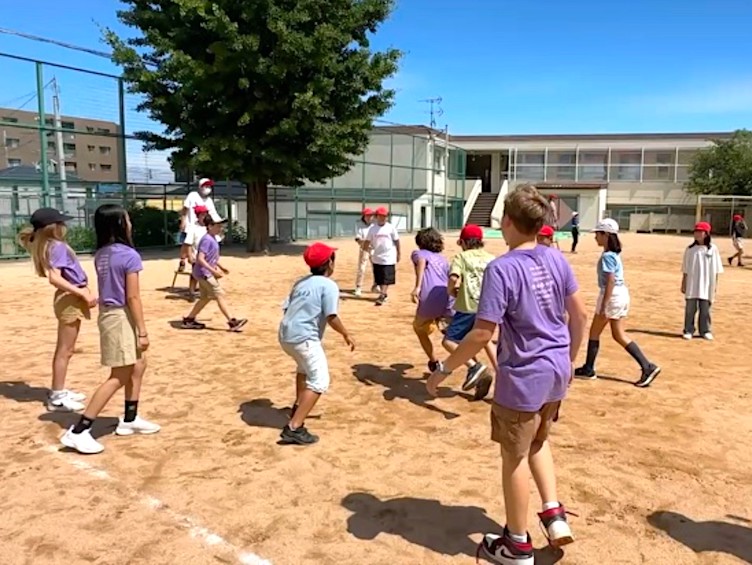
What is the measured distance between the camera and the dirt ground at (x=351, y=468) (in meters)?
3.46

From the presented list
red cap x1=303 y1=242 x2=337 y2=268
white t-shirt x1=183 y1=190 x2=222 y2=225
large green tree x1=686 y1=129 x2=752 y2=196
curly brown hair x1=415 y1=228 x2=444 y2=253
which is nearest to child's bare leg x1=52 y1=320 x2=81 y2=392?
red cap x1=303 y1=242 x2=337 y2=268

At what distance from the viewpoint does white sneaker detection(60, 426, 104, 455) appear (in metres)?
4.54

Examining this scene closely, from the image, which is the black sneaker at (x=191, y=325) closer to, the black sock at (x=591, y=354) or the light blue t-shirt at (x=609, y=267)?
the black sock at (x=591, y=354)

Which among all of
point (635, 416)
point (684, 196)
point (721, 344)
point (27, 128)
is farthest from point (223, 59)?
point (684, 196)

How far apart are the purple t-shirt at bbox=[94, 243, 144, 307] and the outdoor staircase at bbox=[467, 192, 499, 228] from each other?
1544 inches

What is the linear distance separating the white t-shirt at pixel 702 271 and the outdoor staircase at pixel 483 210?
1347 inches

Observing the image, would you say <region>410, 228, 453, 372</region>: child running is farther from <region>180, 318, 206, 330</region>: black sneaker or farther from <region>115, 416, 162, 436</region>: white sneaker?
<region>180, 318, 206, 330</region>: black sneaker

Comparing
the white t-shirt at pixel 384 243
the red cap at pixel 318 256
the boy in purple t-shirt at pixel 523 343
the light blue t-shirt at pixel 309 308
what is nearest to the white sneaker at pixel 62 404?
the light blue t-shirt at pixel 309 308

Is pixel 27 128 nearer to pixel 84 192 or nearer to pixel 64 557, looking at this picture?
pixel 84 192

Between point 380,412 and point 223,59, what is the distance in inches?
528

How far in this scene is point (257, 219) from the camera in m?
20.2

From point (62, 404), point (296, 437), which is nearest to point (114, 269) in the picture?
point (62, 404)

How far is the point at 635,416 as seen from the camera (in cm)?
559

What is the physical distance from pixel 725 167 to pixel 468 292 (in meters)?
41.8
